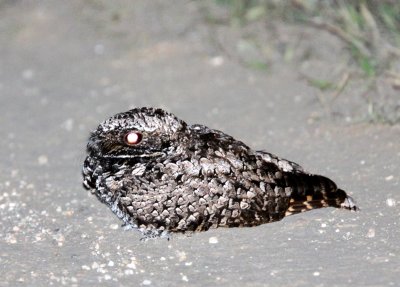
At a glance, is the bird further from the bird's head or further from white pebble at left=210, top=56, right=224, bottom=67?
white pebble at left=210, top=56, right=224, bottom=67

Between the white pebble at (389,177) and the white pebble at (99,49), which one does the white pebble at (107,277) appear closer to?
the white pebble at (389,177)

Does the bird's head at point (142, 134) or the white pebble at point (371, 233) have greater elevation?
the bird's head at point (142, 134)

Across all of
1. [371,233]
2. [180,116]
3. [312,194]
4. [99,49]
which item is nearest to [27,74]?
[99,49]

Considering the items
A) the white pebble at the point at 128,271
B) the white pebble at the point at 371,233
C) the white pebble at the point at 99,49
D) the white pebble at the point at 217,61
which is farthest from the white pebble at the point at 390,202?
the white pebble at the point at 99,49

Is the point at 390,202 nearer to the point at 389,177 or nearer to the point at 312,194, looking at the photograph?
the point at 389,177

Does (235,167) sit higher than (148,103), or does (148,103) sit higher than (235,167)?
(148,103)

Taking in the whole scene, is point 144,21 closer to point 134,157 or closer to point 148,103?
point 148,103

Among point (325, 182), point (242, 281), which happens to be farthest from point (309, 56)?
point (242, 281)
